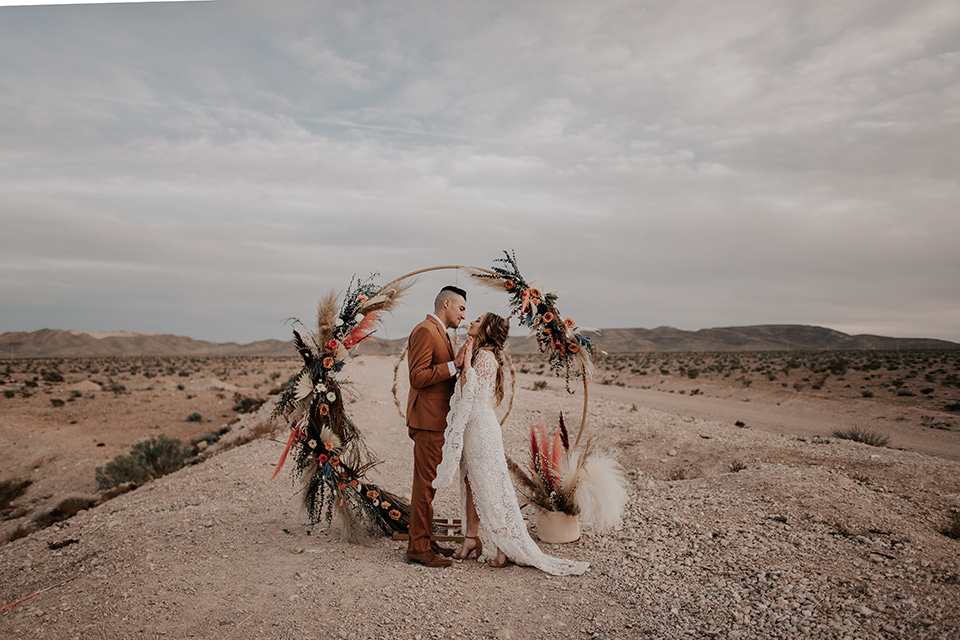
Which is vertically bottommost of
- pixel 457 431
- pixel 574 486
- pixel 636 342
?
pixel 574 486

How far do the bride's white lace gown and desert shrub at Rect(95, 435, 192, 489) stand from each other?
1027cm

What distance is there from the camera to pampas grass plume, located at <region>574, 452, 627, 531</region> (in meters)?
6.28

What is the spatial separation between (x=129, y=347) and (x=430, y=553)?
16869 cm

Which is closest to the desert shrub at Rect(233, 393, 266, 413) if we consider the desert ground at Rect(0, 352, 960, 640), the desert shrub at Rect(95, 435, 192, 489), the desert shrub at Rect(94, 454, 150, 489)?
the desert shrub at Rect(95, 435, 192, 489)

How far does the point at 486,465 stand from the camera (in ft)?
18.1

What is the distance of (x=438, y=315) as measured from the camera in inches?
227

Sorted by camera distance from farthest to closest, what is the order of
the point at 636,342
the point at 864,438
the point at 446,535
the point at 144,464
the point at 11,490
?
1. the point at 636,342
2. the point at 11,490
3. the point at 144,464
4. the point at 864,438
5. the point at 446,535

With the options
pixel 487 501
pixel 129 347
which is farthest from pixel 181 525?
pixel 129 347

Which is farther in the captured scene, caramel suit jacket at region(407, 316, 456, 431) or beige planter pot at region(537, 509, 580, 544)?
beige planter pot at region(537, 509, 580, 544)

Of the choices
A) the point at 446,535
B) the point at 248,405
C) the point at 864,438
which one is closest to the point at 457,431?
the point at 446,535

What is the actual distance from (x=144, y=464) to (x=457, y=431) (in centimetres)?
1171

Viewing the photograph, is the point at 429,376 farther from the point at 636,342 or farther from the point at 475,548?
the point at 636,342

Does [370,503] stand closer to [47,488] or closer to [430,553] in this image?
[430,553]

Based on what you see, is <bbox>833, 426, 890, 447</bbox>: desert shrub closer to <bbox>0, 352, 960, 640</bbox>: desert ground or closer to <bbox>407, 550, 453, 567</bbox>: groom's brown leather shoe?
<bbox>0, 352, 960, 640</bbox>: desert ground
